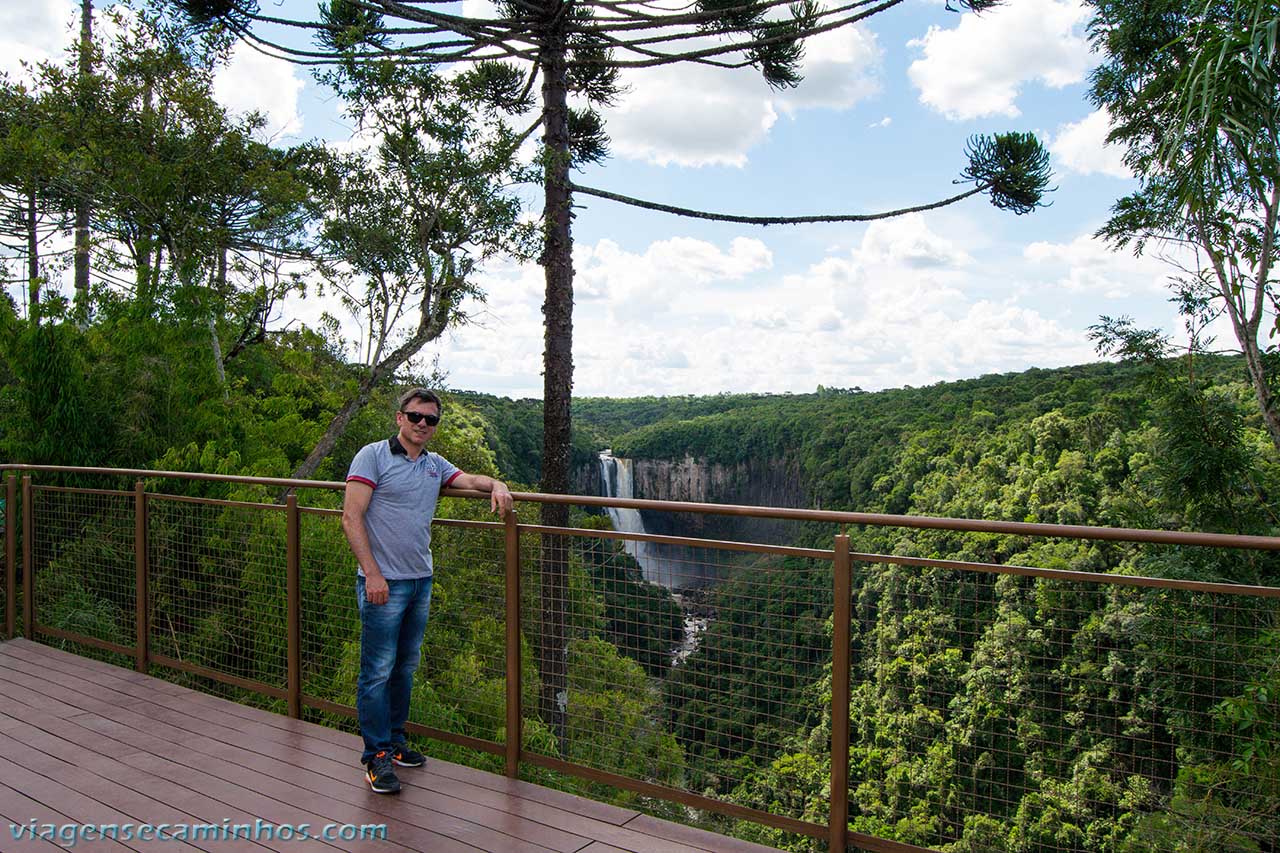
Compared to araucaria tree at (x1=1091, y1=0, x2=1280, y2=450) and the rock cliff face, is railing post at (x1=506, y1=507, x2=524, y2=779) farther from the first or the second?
the rock cliff face

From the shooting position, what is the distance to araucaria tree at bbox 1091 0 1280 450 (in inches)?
246

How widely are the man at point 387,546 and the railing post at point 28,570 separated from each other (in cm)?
320

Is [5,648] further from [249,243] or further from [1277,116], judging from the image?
[1277,116]

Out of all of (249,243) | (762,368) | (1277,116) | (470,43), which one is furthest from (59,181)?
(762,368)

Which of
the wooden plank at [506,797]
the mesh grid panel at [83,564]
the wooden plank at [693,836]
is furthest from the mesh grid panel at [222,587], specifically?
the wooden plank at [693,836]

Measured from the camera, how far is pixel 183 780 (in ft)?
9.87

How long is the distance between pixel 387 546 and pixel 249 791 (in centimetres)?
93

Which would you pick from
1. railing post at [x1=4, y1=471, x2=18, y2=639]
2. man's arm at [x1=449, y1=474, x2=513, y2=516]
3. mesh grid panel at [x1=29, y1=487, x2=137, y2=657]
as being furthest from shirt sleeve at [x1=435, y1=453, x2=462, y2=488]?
railing post at [x1=4, y1=471, x2=18, y2=639]

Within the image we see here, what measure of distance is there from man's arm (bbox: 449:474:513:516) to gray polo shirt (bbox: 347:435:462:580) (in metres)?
0.16

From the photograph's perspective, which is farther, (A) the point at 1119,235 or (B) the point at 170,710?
(A) the point at 1119,235

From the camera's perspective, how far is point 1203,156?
20.1ft

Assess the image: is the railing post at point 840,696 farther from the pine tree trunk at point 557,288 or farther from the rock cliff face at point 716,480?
the rock cliff face at point 716,480

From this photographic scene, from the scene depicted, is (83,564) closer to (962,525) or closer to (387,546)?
(387,546)

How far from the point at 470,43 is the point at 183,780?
9645 mm
